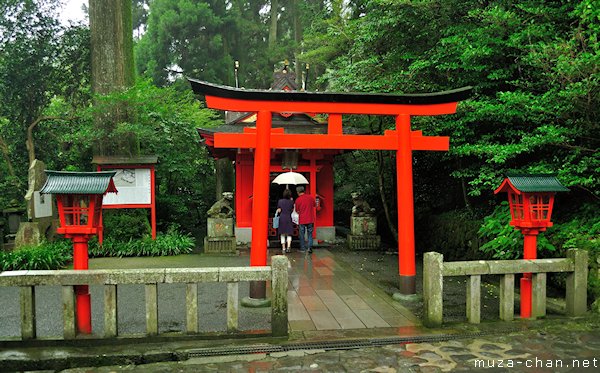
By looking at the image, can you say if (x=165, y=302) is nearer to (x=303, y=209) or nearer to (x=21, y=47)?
(x=303, y=209)

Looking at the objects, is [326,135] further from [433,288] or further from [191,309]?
[191,309]

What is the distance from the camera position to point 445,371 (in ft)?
15.2

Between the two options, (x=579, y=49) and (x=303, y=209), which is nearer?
(x=579, y=49)

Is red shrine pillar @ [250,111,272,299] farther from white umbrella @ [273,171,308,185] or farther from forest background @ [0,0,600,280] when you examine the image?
white umbrella @ [273,171,308,185]

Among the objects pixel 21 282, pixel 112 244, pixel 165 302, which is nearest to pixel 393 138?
pixel 165 302

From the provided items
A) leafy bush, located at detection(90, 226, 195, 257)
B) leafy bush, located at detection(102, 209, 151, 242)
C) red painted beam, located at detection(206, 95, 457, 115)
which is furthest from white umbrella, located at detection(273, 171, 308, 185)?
red painted beam, located at detection(206, 95, 457, 115)

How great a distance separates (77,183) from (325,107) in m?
3.90

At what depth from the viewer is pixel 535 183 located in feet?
21.1

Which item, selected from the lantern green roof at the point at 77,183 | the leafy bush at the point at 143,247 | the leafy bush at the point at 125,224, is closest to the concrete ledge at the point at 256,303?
the lantern green roof at the point at 77,183

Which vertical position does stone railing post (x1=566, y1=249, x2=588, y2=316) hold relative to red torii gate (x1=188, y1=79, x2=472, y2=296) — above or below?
below

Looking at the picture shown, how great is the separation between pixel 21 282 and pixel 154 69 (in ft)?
75.5

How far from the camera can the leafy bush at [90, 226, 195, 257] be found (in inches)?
463

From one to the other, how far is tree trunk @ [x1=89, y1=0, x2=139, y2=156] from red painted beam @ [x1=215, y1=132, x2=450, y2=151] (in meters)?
7.58

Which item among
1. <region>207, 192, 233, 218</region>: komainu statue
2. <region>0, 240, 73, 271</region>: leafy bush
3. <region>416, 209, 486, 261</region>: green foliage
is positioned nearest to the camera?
<region>0, 240, 73, 271</region>: leafy bush
